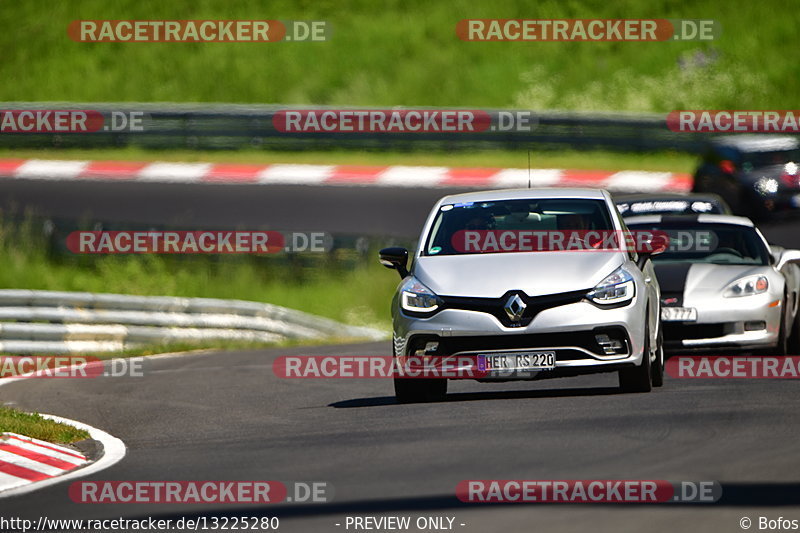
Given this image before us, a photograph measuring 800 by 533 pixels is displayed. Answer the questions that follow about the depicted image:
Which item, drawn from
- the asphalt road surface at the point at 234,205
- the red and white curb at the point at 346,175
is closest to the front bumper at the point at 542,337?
the asphalt road surface at the point at 234,205

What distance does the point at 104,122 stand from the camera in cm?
2902

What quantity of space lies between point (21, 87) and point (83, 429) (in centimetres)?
2644

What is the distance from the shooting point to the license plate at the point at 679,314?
1348cm

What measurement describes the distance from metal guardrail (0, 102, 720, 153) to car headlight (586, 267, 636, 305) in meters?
17.9

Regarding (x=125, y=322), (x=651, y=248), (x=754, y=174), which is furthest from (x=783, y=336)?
(x=754, y=174)

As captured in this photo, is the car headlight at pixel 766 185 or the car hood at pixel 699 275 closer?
the car hood at pixel 699 275

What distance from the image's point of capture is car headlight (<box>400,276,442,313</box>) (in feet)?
35.7

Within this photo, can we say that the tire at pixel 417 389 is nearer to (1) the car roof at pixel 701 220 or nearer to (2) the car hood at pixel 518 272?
(2) the car hood at pixel 518 272

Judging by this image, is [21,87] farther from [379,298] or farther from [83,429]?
[83,429]

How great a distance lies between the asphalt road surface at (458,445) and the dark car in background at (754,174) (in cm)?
1105

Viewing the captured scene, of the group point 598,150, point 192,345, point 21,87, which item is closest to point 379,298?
point 192,345

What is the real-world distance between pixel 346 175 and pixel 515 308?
1692 cm

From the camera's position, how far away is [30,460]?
32.5 ft

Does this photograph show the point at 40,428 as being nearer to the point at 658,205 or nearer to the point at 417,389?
the point at 417,389
